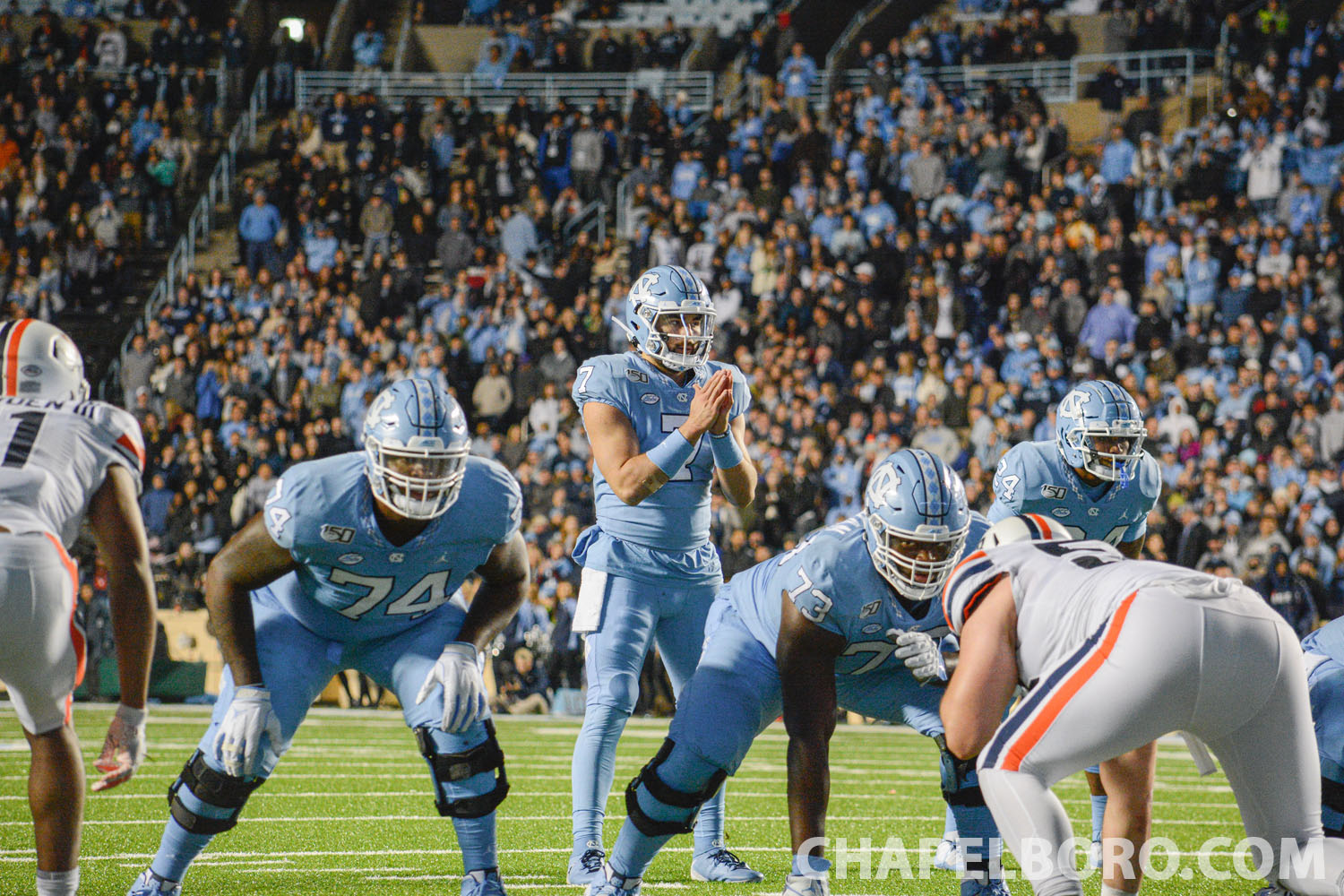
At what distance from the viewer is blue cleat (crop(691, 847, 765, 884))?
5.29 m

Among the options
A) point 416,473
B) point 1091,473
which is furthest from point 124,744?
point 1091,473

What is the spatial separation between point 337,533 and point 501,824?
2665mm

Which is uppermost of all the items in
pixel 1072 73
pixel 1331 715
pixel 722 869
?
pixel 1072 73

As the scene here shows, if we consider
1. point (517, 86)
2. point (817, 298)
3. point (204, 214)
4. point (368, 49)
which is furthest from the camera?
point (368, 49)

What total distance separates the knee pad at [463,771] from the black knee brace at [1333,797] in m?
2.36

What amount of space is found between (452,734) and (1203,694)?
6.73 feet

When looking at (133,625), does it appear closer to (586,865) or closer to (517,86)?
(586,865)

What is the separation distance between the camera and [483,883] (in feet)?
14.5

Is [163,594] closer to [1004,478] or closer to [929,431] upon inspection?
[929,431]

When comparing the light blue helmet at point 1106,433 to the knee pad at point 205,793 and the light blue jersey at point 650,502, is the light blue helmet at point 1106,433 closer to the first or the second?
the light blue jersey at point 650,502

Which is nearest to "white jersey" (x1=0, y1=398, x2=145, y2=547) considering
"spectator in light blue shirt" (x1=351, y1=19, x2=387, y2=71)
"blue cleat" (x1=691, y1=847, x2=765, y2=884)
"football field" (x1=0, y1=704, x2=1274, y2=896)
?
"football field" (x1=0, y1=704, x2=1274, y2=896)

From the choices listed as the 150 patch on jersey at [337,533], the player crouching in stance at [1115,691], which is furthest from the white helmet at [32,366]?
the player crouching in stance at [1115,691]

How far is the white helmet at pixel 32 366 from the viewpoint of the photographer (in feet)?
14.0

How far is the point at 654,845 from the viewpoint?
4.41 m
